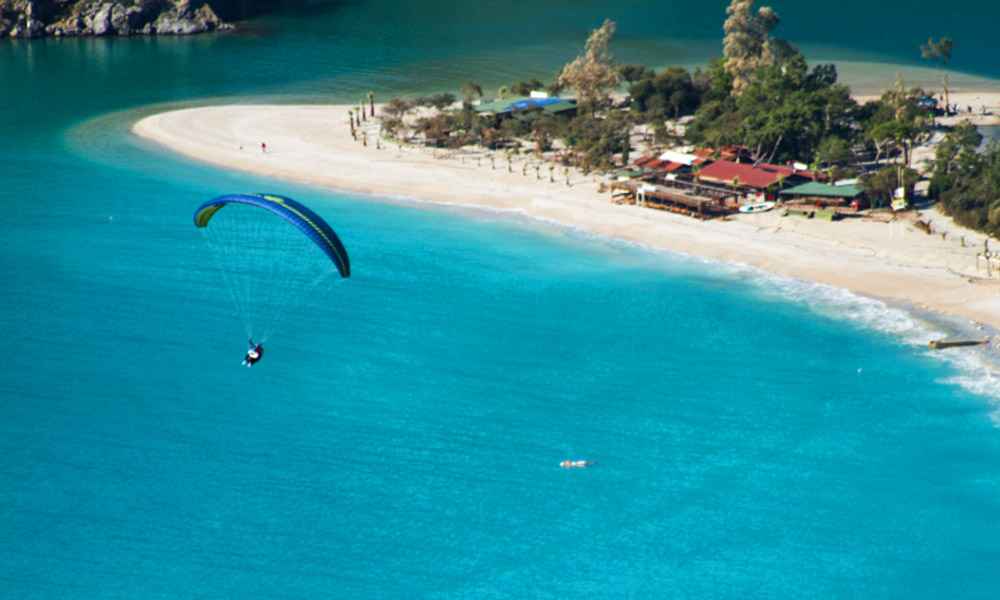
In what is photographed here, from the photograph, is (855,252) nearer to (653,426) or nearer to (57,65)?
(653,426)

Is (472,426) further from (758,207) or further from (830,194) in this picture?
(830,194)

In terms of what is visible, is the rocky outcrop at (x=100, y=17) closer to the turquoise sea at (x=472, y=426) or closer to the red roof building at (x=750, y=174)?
the turquoise sea at (x=472, y=426)

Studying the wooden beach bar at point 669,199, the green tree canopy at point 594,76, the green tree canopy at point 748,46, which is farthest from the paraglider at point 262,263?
the green tree canopy at point 748,46

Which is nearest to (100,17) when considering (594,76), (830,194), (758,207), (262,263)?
(594,76)

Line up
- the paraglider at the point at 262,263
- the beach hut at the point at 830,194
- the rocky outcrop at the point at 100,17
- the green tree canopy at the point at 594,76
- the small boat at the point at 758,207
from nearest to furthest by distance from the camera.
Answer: the paraglider at the point at 262,263 < the beach hut at the point at 830,194 < the small boat at the point at 758,207 < the green tree canopy at the point at 594,76 < the rocky outcrop at the point at 100,17

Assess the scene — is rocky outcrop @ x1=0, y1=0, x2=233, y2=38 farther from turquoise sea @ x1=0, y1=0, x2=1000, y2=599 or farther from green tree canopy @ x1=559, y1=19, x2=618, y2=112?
turquoise sea @ x1=0, y1=0, x2=1000, y2=599

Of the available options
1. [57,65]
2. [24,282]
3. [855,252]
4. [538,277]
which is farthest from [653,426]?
[57,65]

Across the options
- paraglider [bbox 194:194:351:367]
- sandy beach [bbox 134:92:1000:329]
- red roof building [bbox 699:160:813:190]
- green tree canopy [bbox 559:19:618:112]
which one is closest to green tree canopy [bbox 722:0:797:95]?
green tree canopy [bbox 559:19:618:112]
